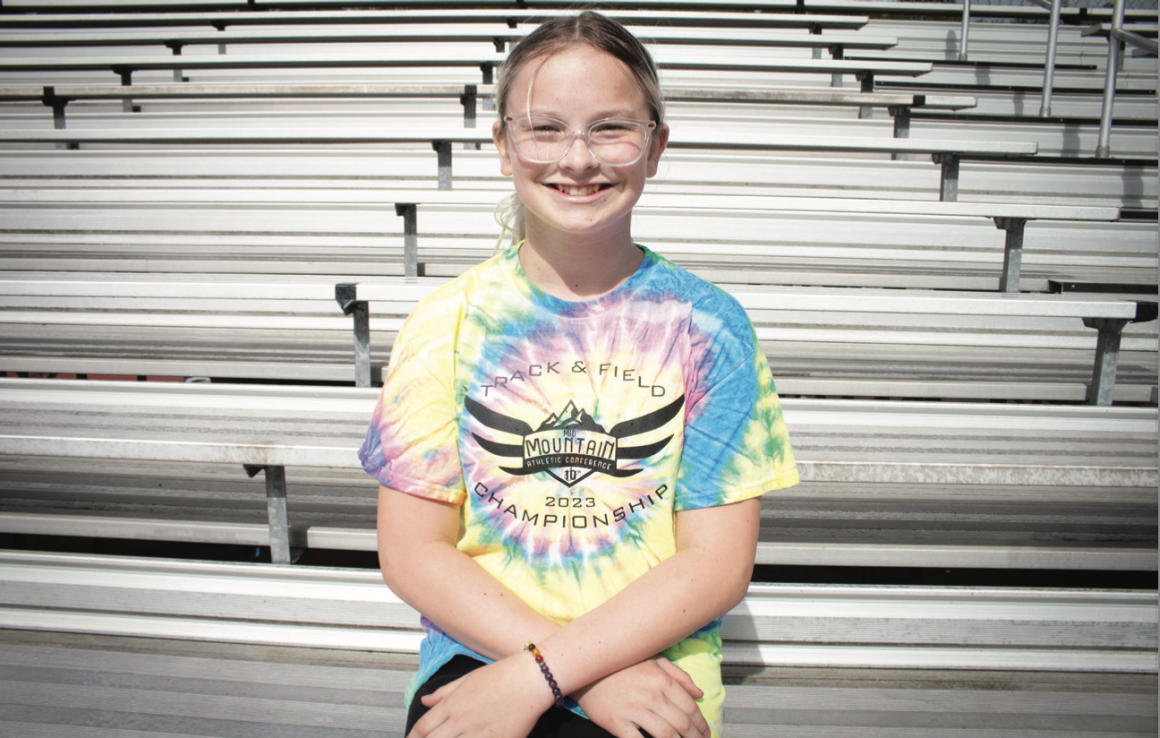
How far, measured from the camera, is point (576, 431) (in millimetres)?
774

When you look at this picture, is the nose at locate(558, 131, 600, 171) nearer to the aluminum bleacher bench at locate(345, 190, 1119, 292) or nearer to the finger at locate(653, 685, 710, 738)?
the finger at locate(653, 685, 710, 738)

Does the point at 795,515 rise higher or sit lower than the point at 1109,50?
lower

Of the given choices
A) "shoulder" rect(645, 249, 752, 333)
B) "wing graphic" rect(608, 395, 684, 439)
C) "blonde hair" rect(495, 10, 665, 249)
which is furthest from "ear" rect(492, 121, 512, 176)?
"wing graphic" rect(608, 395, 684, 439)

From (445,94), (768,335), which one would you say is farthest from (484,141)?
Result: (768,335)

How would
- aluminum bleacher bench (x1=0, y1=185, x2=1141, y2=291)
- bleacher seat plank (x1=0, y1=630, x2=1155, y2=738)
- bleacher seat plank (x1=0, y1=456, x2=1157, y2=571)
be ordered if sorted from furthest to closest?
1. aluminum bleacher bench (x1=0, y1=185, x2=1141, y2=291)
2. bleacher seat plank (x1=0, y1=456, x2=1157, y2=571)
3. bleacher seat plank (x1=0, y1=630, x2=1155, y2=738)

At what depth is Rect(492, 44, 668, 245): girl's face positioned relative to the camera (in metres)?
0.71

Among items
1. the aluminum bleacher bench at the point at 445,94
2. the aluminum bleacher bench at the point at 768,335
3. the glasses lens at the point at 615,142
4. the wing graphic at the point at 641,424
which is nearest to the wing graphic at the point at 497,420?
the wing graphic at the point at 641,424

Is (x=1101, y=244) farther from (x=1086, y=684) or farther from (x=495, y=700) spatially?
(x=495, y=700)

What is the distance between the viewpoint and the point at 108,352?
6.96ft

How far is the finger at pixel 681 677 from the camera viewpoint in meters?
0.74

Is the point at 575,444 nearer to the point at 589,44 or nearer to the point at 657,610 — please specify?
the point at 657,610

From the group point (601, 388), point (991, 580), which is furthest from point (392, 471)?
point (991, 580)

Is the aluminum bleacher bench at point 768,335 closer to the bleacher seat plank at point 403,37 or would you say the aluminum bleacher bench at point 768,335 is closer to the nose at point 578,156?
the nose at point 578,156

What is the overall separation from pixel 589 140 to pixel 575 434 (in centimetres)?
34
